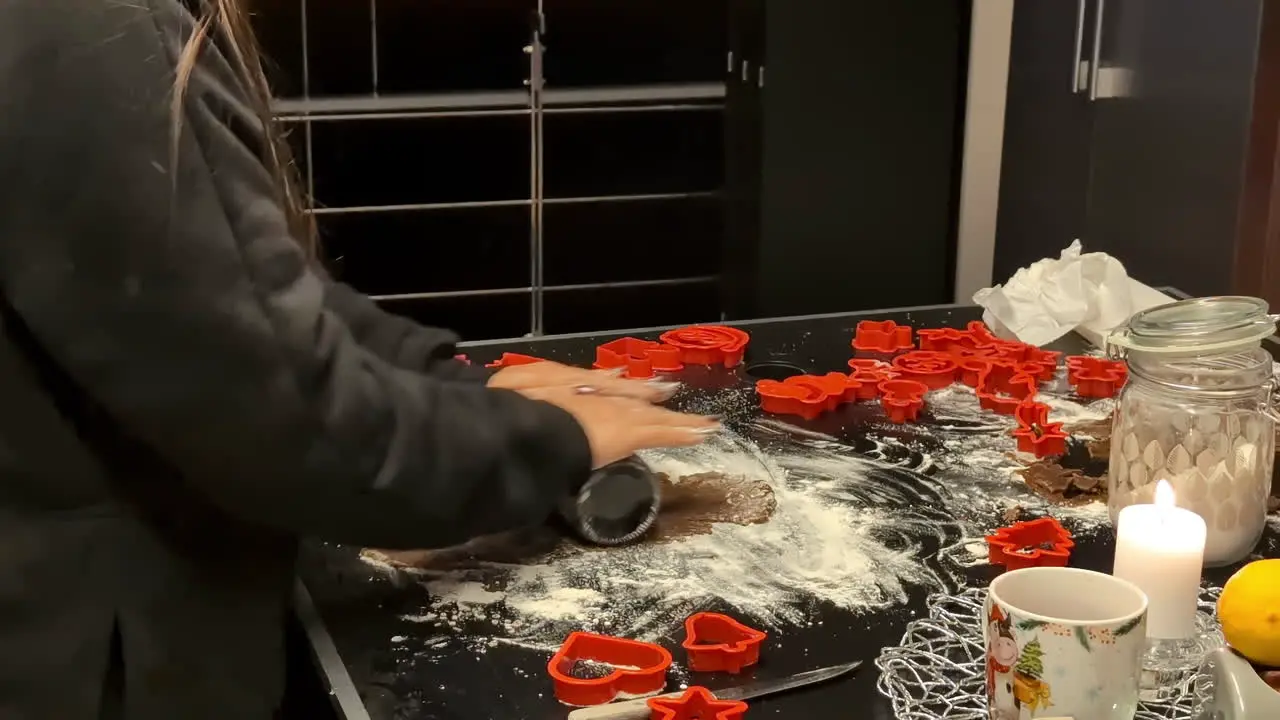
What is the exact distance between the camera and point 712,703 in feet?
2.63

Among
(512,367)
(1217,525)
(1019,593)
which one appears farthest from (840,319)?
(1019,593)

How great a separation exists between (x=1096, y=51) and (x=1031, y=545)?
185cm

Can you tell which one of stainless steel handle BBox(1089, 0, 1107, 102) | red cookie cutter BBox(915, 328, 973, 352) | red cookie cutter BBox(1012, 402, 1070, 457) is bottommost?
red cookie cutter BBox(1012, 402, 1070, 457)

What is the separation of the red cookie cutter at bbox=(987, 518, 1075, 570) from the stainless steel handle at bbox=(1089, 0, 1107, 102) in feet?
5.92

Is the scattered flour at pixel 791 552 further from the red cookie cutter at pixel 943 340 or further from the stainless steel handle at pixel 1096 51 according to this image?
the stainless steel handle at pixel 1096 51

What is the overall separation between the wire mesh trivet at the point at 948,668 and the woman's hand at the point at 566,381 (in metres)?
0.29

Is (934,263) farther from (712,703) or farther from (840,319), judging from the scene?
(712,703)

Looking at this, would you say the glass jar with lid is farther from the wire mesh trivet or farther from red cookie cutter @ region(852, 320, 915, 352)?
red cookie cutter @ region(852, 320, 915, 352)

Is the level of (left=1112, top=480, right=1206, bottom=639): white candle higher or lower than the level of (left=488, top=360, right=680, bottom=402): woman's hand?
lower

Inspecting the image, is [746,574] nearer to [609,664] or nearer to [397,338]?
[609,664]

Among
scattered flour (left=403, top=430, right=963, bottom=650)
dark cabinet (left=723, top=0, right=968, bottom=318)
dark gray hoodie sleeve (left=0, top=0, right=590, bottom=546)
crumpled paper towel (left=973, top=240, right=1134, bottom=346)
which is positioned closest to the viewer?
dark gray hoodie sleeve (left=0, top=0, right=590, bottom=546)

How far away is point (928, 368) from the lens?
1.39 metres

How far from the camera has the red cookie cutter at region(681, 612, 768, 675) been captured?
854 millimetres

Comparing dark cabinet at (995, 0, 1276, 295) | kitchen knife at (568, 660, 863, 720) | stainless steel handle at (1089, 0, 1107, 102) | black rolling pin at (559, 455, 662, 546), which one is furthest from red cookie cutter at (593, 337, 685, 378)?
stainless steel handle at (1089, 0, 1107, 102)
